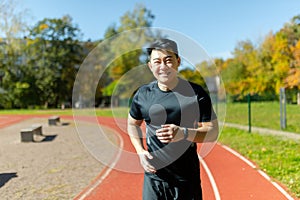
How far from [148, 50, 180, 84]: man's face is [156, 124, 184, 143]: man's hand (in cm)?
35

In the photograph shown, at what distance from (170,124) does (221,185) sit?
464 centimetres

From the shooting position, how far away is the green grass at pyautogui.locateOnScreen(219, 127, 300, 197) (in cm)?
650

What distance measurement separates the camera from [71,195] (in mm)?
5965

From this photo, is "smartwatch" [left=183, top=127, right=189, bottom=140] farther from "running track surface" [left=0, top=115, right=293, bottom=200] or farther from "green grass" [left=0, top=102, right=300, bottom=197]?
"running track surface" [left=0, top=115, right=293, bottom=200]

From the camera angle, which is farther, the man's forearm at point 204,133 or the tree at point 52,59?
the tree at point 52,59

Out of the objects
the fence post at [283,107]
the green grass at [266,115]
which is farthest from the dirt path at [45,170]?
the fence post at [283,107]

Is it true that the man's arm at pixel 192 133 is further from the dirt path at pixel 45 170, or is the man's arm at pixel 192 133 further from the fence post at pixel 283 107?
the fence post at pixel 283 107

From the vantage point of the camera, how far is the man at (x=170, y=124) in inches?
84.9

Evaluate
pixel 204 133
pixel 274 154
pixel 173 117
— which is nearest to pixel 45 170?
pixel 274 154

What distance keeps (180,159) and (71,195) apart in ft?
13.9

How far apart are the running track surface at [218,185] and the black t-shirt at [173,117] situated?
2.77 metres

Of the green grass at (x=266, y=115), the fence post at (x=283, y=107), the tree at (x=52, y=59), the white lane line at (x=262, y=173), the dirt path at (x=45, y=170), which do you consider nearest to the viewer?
the white lane line at (x=262, y=173)

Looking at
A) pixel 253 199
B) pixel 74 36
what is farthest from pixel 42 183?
pixel 74 36

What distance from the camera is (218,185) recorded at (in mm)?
6309
